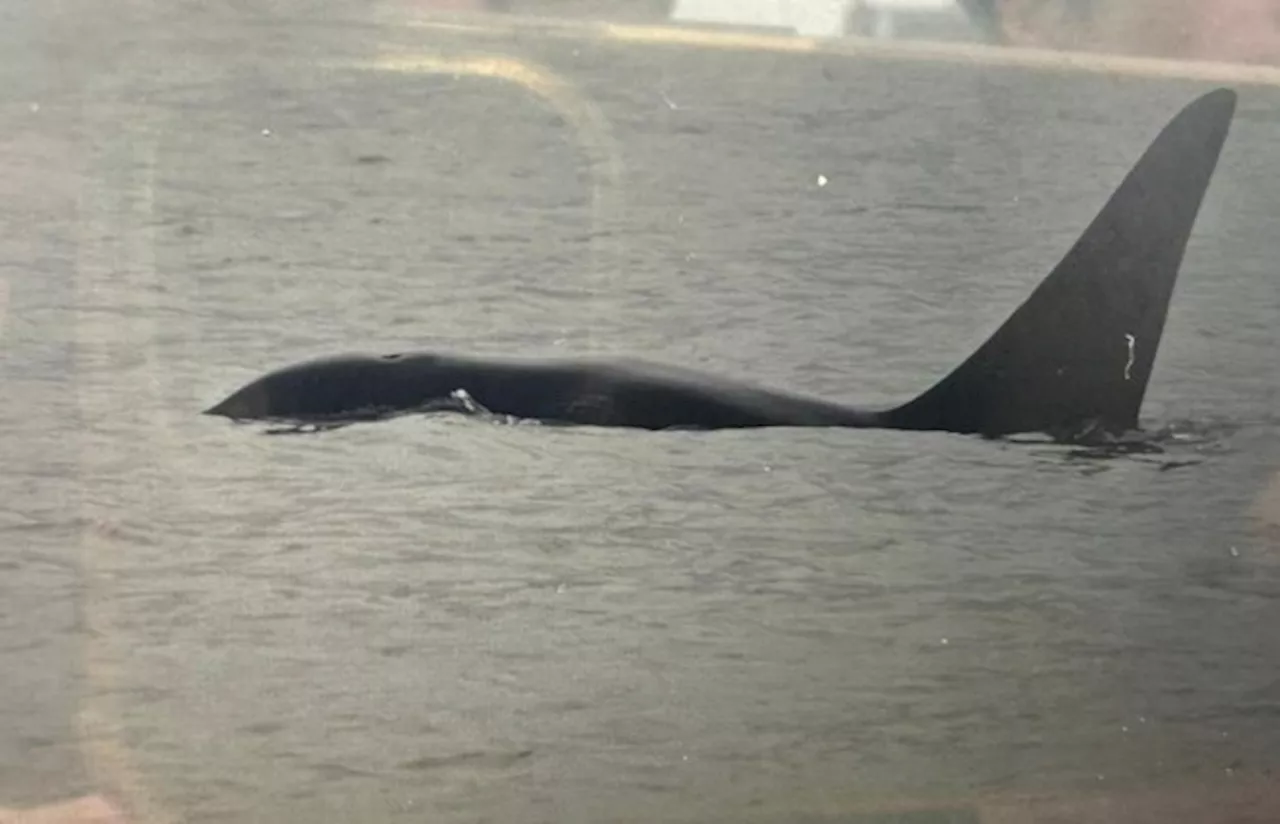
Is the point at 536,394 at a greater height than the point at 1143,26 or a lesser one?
lesser

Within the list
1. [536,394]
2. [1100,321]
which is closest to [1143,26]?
[1100,321]

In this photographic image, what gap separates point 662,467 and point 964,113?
238 millimetres

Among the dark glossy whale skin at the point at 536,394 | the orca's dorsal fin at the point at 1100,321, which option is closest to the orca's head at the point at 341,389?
the dark glossy whale skin at the point at 536,394

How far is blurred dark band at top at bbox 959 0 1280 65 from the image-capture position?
599mm

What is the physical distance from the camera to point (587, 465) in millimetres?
628

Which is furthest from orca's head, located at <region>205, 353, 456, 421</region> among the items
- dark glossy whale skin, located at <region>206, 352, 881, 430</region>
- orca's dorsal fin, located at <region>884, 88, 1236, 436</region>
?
orca's dorsal fin, located at <region>884, 88, 1236, 436</region>

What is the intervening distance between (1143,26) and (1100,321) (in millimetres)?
151

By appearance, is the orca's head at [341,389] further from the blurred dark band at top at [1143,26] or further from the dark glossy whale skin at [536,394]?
the blurred dark band at top at [1143,26]

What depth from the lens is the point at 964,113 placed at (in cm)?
61

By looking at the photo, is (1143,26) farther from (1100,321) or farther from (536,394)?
(536,394)

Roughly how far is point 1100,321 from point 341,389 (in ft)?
1.31

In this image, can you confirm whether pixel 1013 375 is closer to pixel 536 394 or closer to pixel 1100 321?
pixel 1100 321

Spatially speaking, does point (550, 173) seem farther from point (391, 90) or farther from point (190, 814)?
point (190, 814)

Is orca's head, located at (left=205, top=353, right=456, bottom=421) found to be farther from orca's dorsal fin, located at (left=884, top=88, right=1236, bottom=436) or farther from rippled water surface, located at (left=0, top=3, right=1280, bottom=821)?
orca's dorsal fin, located at (left=884, top=88, right=1236, bottom=436)
